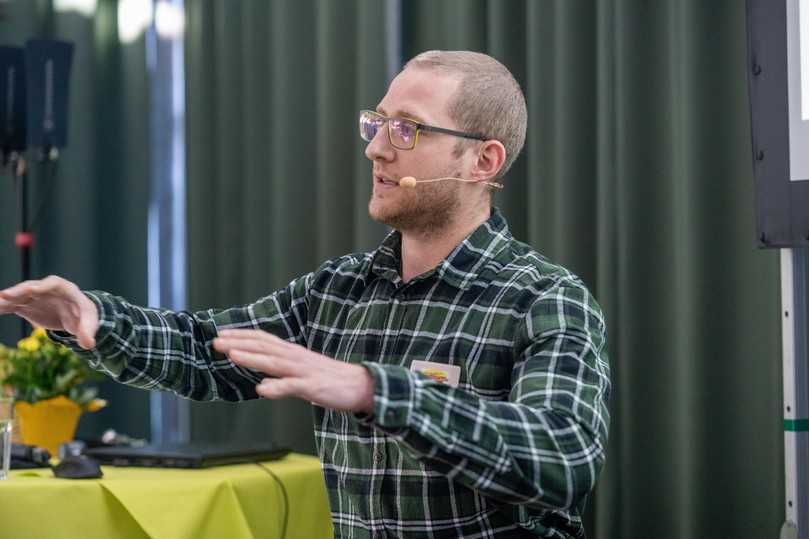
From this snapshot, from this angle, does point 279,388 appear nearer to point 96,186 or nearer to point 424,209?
point 424,209

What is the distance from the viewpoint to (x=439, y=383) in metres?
1.15

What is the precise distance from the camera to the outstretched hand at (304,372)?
3.50 ft

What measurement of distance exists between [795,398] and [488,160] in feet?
2.13

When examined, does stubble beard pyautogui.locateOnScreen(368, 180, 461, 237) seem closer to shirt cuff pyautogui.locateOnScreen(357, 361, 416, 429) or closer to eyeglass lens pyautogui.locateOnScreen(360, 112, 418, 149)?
eyeglass lens pyautogui.locateOnScreen(360, 112, 418, 149)

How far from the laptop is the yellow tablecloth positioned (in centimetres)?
7

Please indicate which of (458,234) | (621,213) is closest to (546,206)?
(621,213)

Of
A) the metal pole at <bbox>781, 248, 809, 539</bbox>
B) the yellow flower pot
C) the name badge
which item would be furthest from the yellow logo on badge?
the yellow flower pot

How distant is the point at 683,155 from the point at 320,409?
1.05 m

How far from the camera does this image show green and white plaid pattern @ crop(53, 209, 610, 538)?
115 cm

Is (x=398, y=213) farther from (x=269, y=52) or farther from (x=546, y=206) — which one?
(x=269, y=52)

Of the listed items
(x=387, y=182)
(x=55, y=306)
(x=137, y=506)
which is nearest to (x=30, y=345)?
(x=137, y=506)

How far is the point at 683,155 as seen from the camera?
2.24 meters

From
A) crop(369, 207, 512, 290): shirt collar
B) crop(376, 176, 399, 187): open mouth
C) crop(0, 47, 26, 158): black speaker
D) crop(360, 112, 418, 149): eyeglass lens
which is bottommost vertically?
crop(369, 207, 512, 290): shirt collar

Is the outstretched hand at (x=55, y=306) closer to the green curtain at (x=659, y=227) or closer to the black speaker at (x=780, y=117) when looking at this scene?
the black speaker at (x=780, y=117)
